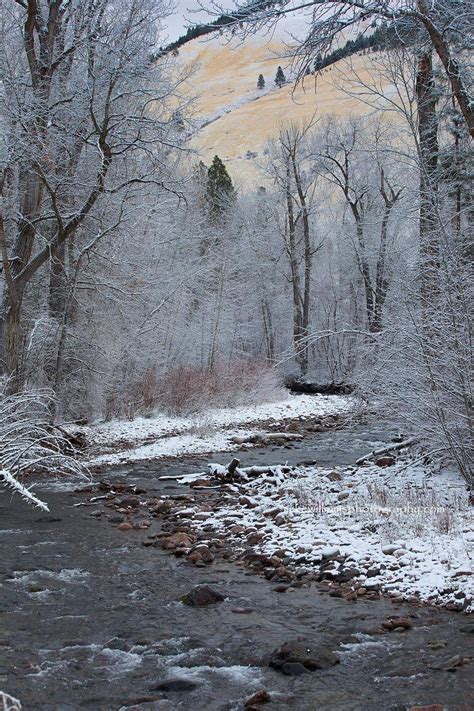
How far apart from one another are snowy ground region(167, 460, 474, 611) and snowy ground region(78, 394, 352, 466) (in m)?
1.77

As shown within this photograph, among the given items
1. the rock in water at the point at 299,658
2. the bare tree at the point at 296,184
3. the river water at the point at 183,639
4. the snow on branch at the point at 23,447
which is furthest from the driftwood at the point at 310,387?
the rock in water at the point at 299,658

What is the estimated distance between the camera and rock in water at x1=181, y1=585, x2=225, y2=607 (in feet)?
18.4

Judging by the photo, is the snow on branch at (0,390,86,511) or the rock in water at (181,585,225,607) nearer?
the rock in water at (181,585,225,607)

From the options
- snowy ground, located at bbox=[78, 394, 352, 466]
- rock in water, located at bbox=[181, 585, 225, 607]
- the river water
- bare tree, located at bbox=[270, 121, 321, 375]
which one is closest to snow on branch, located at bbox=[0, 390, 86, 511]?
the river water

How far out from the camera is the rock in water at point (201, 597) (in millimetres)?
5609

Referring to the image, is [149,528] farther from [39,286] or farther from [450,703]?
[39,286]

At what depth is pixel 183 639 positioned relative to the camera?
488 cm

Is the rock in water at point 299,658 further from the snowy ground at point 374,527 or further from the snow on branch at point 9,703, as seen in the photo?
the snow on branch at point 9,703

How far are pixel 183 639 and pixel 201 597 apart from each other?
764 mm

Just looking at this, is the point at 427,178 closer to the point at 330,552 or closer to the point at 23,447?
the point at 330,552

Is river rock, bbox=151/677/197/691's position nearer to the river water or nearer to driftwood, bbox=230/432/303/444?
the river water

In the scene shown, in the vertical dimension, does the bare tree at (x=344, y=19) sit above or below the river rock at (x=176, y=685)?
above

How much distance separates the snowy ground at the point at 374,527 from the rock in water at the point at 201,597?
1.15 m

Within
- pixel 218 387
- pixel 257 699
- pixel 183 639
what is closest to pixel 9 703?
pixel 257 699
